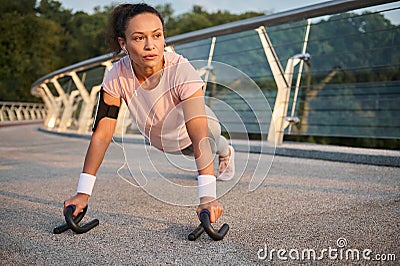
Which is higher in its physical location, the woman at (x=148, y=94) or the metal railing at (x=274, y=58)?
the metal railing at (x=274, y=58)

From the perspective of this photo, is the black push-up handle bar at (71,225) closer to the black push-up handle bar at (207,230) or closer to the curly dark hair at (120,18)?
the black push-up handle bar at (207,230)

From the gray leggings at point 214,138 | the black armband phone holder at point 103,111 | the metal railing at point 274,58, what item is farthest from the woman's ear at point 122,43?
the metal railing at point 274,58

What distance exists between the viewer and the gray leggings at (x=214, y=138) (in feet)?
7.18

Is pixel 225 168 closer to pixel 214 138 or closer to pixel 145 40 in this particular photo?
pixel 214 138

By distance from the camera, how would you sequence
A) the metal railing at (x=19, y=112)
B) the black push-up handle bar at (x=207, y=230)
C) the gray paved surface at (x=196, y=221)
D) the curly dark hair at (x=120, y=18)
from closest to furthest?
1. the gray paved surface at (x=196, y=221)
2. the black push-up handle bar at (x=207, y=230)
3. the curly dark hair at (x=120, y=18)
4. the metal railing at (x=19, y=112)

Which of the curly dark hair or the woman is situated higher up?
the curly dark hair

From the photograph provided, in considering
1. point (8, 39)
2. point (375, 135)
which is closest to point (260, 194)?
point (375, 135)

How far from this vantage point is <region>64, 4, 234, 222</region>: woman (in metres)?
1.63

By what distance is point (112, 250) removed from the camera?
4.23 feet

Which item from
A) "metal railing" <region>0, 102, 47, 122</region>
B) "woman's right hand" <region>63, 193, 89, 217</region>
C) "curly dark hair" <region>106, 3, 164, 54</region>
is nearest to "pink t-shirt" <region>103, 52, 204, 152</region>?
"curly dark hair" <region>106, 3, 164, 54</region>

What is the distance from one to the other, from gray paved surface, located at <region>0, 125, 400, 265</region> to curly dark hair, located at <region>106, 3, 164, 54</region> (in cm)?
76

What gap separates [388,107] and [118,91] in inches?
117

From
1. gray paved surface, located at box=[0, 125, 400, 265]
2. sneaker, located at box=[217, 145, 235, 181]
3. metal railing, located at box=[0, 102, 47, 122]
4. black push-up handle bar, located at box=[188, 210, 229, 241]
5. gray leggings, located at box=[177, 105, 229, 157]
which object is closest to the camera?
gray paved surface, located at box=[0, 125, 400, 265]

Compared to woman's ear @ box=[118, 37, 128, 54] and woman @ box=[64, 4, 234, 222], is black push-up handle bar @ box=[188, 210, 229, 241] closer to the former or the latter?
woman @ box=[64, 4, 234, 222]
